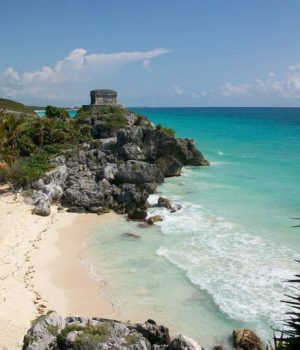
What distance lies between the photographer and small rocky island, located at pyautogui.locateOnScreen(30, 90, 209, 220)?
26.9 meters

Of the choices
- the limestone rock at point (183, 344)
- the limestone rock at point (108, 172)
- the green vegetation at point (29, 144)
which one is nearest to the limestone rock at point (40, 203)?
the green vegetation at point (29, 144)

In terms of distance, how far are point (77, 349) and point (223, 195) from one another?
22.7 meters

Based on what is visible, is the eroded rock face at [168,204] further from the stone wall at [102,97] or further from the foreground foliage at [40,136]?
the stone wall at [102,97]

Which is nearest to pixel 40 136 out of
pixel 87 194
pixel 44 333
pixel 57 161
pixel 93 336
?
pixel 57 161

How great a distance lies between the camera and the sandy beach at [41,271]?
13.8m

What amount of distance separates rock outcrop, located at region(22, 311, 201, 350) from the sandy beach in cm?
167

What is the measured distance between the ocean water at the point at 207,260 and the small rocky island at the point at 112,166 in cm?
182

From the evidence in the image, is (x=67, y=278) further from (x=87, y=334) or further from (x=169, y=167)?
(x=169, y=167)

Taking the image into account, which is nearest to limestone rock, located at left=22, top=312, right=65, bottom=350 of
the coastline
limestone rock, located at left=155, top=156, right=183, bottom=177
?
the coastline

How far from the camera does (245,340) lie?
40.2 feet

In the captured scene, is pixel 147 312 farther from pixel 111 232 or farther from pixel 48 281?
pixel 111 232

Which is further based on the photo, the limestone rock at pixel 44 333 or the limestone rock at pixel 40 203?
the limestone rock at pixel 40 203

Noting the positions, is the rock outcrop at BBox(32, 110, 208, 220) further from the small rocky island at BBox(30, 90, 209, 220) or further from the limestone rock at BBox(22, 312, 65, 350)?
the limestone rock at BBox(22, 312, 65, 350)

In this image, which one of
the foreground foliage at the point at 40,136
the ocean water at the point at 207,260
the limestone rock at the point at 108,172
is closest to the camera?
the ocean water at the point at 207,260
